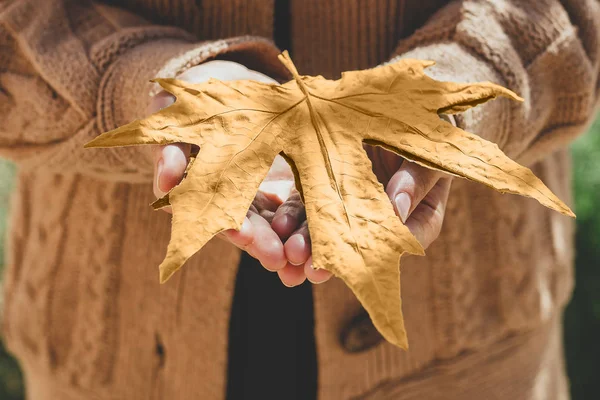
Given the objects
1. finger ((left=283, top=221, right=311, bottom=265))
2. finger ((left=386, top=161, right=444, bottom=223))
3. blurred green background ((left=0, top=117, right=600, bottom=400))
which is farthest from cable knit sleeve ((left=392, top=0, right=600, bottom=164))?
blurred green background ((left=0, top=117, right=600, bottom=400))

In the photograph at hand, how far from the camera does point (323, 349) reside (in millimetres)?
726

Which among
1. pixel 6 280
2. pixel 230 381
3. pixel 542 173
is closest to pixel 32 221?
pixel 6 280

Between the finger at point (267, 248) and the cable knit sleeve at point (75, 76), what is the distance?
22cm

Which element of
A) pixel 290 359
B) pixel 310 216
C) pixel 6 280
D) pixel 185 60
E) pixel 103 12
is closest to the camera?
pixel 310 216

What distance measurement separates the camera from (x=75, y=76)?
635 mm

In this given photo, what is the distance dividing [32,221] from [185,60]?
1.38 feet

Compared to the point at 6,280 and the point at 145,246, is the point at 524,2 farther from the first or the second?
the point at 6,280

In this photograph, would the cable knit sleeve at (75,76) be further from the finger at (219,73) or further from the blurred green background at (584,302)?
the blurred green background at (584,302)

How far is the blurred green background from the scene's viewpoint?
149 centimetres

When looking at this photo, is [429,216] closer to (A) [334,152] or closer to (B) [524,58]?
(A) [334,152]

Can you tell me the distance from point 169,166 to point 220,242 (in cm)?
27

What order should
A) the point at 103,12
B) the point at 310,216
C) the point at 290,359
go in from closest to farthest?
the point at 310,216 < the point at 103,12 < the point at 290,359

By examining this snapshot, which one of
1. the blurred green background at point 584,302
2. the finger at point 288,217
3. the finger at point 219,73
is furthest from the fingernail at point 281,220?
the blurred green background at point 584,302

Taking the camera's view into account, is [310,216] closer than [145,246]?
Yes
